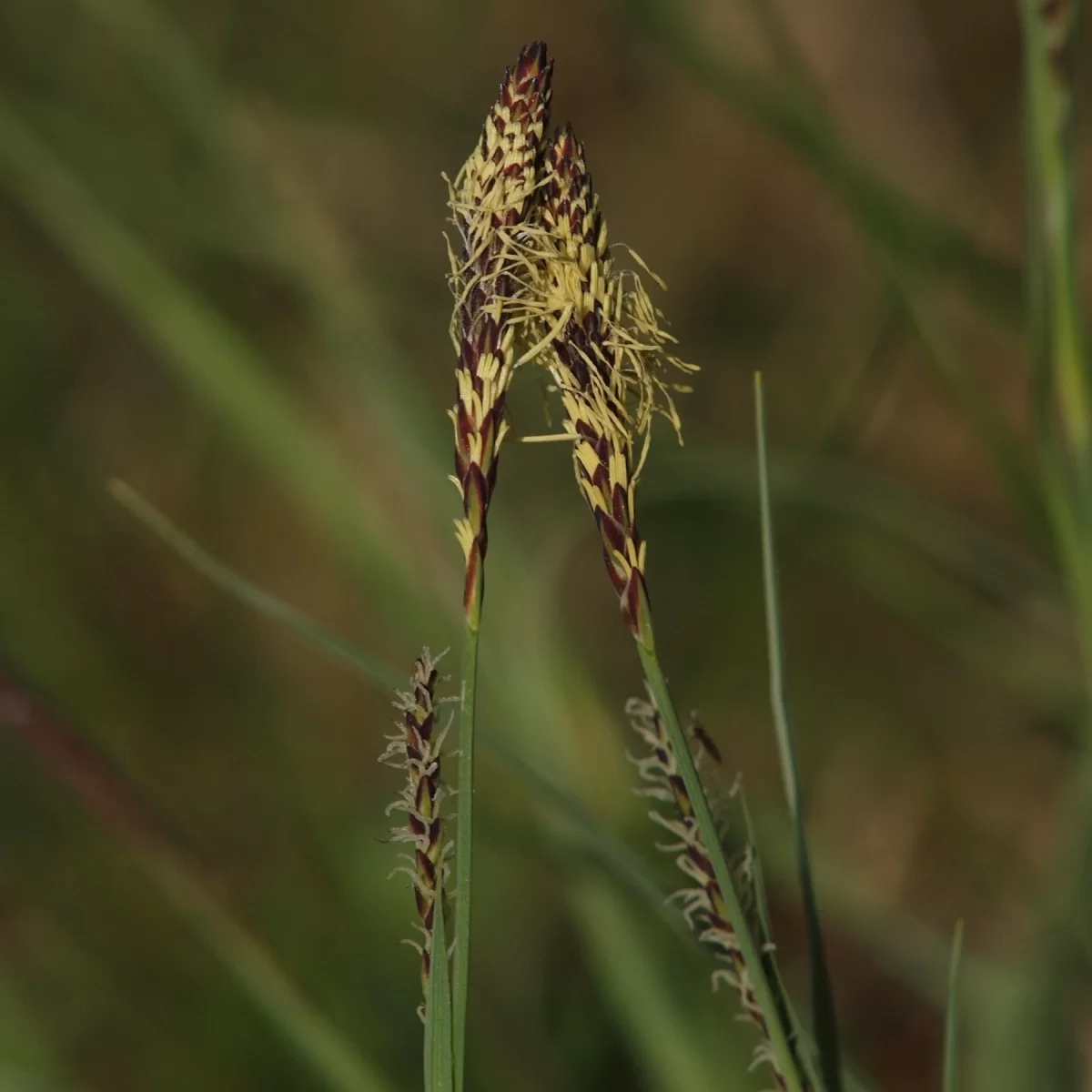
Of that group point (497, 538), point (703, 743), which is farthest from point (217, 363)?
point (703, 743)

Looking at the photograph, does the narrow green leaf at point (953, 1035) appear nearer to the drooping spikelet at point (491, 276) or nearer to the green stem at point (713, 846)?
the green stem at point (713, 846)

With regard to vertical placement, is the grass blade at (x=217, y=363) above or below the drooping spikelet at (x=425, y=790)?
above

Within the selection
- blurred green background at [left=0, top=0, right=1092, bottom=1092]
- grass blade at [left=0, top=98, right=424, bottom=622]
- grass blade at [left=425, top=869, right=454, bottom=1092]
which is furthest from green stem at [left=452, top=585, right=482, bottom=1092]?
grass blade at [left=0, top=98, right=424, bottom=622]

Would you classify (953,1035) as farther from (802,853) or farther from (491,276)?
(491,276)

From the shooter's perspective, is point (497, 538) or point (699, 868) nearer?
point (699, 868)

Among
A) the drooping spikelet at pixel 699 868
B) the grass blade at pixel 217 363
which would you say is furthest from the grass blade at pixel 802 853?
the grass blade at pixel 217 363

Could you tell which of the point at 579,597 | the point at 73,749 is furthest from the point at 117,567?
the point at 73,749

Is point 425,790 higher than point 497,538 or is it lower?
lower

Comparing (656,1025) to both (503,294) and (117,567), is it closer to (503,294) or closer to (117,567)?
(503,294)
